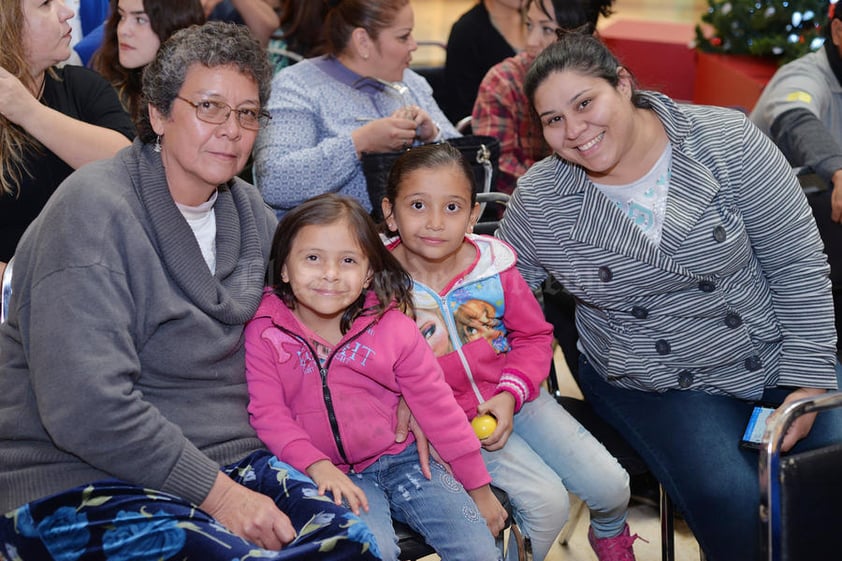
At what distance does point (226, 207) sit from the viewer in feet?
7.13

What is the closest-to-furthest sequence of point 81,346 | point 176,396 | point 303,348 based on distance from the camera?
point 81,346 → point 176,396 → point 303,348

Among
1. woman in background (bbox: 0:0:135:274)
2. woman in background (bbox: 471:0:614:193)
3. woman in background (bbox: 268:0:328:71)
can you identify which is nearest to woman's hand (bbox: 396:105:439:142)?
woman in background (bbox: 471:0:614:193)

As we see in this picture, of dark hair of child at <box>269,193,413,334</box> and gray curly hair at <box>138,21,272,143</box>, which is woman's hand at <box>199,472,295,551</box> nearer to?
dark hair of child at <box>269,193,413,334</box>

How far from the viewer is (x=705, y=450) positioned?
7.41 feet

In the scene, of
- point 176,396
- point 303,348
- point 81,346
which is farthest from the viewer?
point 303,348

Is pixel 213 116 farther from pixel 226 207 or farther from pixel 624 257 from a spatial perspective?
pixel 624 257

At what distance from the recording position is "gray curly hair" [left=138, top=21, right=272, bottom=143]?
203 centimetres

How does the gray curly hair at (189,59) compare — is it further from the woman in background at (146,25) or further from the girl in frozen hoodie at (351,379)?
the woman in background at (146,25)

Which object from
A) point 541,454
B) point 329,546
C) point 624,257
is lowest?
point 541,454

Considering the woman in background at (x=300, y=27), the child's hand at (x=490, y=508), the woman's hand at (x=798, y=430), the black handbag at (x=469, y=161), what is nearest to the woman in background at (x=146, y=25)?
the black handbag at (x=469, y=161)

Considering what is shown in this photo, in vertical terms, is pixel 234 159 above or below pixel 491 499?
above

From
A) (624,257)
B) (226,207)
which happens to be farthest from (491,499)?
(226,207)

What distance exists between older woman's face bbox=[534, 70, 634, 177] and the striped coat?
4.4 inches

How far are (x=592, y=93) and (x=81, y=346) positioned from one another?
1274mm
